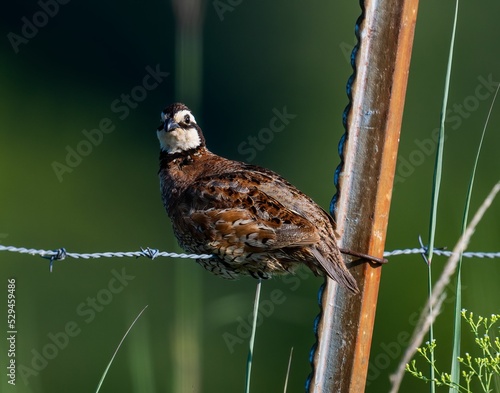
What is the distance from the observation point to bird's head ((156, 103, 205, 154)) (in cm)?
566

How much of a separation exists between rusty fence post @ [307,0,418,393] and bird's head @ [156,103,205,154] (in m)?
1.40

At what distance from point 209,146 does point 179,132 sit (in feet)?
21.4

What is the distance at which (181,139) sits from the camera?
567cm

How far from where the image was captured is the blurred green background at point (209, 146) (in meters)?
10.4

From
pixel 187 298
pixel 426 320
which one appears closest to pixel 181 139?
pixel 187 298

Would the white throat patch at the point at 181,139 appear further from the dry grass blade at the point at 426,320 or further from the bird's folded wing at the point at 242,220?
the dry grass blade at the point at 426,320

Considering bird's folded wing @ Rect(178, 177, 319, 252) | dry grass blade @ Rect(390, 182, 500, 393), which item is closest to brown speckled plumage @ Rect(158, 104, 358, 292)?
bird's folded wing @ Rect(178, 177, 319, 252)

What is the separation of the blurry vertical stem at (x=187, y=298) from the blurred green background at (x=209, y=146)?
416 centimetres

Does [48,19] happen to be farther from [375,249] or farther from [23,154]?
[375,249]

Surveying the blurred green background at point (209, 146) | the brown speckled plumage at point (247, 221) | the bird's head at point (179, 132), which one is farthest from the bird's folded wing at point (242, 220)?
the blurred green background at point (209, 146)

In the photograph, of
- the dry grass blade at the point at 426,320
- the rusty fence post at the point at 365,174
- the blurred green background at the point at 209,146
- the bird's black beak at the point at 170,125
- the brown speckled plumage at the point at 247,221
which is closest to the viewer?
the dry grass blade at the point at 426,320

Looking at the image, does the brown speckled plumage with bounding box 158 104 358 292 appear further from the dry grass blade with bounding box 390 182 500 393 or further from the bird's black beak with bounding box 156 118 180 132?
the dry grass blade with bounding box 390 182 500 393

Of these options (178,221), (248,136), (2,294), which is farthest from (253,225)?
(248,136)

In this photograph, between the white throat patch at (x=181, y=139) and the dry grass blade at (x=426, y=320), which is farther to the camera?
the white throat patch at (x=181, y=139)
